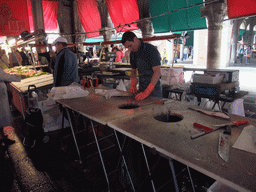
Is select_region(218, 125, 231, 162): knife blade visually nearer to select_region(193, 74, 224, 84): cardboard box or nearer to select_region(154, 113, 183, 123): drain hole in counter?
select_region(154, 113, 183, 123): drain hole in counter

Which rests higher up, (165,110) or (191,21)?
(191,21)

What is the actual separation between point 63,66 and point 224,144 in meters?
3.33

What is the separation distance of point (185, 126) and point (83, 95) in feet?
6.80

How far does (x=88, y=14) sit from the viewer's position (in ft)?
42.3

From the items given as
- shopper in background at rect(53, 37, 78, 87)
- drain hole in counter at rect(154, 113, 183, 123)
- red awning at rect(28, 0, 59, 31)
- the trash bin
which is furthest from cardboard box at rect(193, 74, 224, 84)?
red awning at rect(28, 0, 59, 31)

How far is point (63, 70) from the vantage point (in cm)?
378

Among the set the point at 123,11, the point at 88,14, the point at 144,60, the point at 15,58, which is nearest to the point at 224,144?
the point at 144,60

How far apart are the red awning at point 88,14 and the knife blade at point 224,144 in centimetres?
1312

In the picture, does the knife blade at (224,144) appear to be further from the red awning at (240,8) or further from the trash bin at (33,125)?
the red awning at (240,8)

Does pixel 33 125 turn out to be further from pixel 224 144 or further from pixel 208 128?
pixel 224 144

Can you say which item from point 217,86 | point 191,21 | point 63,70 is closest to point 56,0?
point 191,21

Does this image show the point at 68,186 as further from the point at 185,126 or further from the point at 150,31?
the point at 150,31

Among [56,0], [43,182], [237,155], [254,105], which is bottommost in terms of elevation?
[43,182]

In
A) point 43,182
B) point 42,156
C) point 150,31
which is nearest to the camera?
point 43,182
